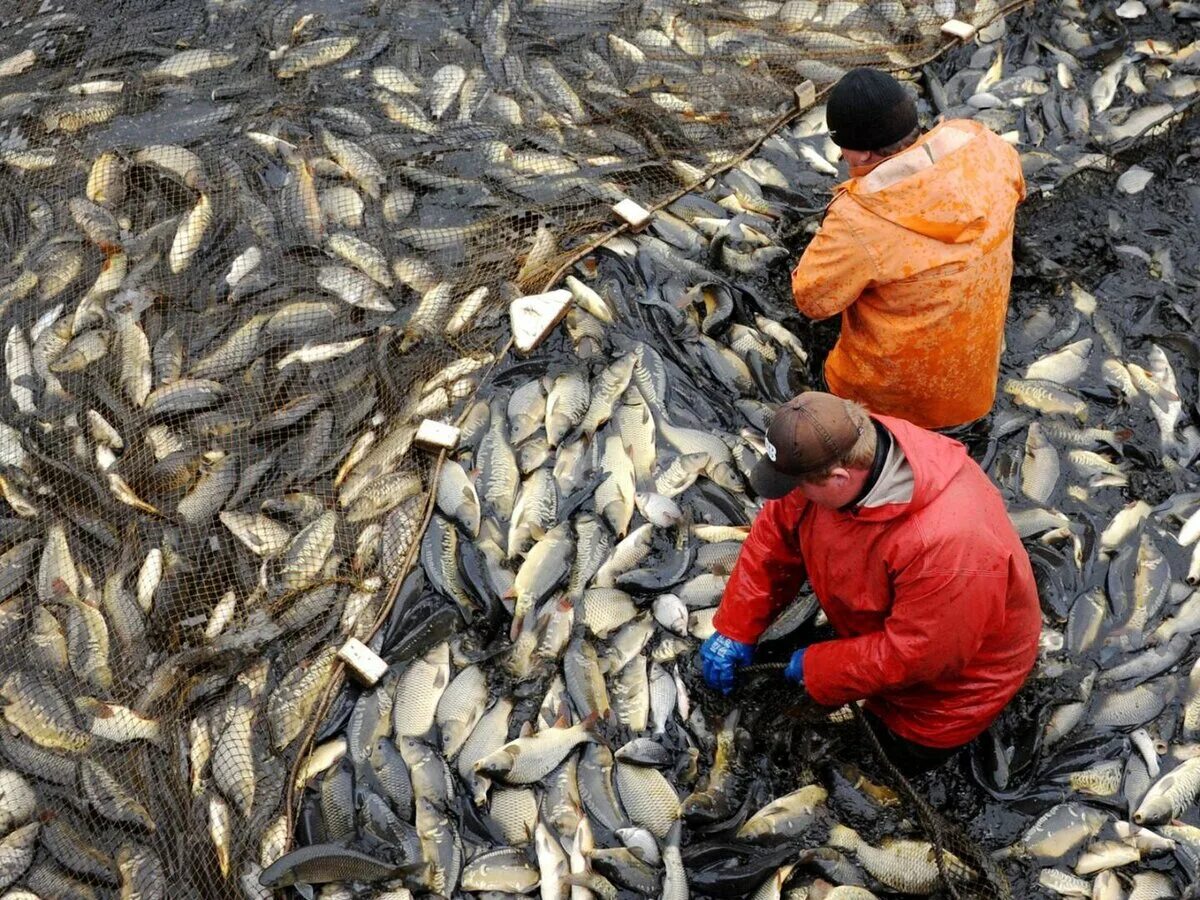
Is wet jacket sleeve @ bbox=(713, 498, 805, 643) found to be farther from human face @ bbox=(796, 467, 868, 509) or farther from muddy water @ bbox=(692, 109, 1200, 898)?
muddy water @ bbox=(692, 109, 1200, 898)

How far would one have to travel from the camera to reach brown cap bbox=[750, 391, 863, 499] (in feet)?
9.23

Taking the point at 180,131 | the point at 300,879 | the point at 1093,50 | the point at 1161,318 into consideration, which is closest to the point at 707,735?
the point at 300,879

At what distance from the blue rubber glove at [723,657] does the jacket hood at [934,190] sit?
5.89 ft

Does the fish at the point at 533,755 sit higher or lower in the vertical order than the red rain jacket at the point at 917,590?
lower

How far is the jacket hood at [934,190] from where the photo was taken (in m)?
3.89

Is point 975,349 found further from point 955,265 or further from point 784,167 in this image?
point 784,167

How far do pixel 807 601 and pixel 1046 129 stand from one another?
404cm

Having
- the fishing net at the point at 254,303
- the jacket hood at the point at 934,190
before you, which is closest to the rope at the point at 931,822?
the jacket hood at the point at 934,190

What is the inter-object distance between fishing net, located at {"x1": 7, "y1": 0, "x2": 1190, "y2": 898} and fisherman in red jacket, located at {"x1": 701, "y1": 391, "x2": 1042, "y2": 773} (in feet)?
6.11

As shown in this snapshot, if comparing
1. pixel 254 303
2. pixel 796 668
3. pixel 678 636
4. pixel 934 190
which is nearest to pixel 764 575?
pixel 796 668

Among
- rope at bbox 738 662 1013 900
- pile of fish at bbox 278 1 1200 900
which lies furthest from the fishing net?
rope at bbox 738 662 1013 900

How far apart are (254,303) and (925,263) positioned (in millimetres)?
3363

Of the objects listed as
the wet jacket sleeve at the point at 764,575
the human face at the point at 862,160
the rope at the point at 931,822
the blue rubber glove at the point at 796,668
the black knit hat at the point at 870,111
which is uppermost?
the black knit hat at the point at 870,111

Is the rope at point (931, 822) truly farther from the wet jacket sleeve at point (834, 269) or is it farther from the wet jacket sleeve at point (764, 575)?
the wet jacket sleeve at point (834, 269)
